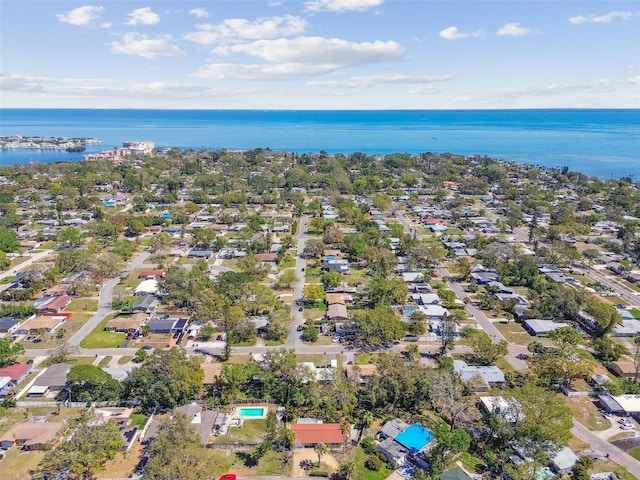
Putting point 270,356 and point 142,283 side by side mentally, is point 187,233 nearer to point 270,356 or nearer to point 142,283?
point 142,283

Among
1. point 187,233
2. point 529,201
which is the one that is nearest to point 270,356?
point 187,233

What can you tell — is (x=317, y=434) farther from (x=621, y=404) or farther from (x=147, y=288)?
(x=147, y=288)

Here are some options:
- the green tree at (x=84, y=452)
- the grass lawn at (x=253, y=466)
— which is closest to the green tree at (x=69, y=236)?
the green tree at (x=84, y=452)

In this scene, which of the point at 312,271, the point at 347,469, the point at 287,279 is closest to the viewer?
the point at 347,469

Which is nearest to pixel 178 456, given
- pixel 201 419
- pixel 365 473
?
pixel 201 419

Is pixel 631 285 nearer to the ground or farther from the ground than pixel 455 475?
farther from the ground

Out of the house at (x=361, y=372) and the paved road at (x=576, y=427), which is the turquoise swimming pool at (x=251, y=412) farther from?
the paved road at (x=576, y=427)

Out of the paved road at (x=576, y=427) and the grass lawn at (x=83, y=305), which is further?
the grass lawn at (x=83, y=305)

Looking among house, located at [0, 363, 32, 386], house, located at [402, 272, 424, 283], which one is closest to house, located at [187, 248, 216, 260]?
house, located at [402, 272, 424, 283]
